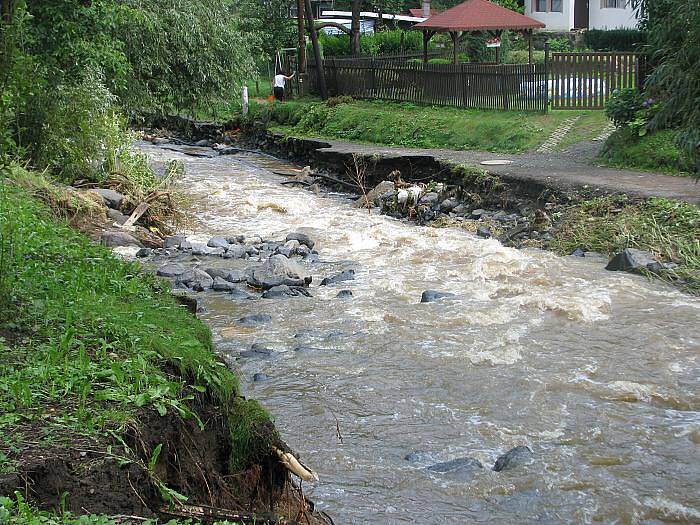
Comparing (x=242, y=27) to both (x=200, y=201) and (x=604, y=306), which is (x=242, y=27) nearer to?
(x=200, y=201)

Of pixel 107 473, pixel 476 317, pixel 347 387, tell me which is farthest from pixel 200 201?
pixel 107 473

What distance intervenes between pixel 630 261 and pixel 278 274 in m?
4.91

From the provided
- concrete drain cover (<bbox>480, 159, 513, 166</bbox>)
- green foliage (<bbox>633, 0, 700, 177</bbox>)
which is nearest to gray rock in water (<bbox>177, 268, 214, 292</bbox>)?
green foliage (<bbox>633, 0, 700, 177</bbox>)

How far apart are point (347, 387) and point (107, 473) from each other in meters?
4.59

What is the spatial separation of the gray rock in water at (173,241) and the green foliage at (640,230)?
6280mm

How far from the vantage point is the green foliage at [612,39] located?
106ft

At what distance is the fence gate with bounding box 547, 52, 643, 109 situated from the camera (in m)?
21.1

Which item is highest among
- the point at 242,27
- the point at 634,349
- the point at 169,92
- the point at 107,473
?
the point at 242,27

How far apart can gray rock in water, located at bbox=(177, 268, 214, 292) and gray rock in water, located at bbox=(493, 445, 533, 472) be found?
6386mm

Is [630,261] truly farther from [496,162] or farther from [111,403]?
[111,403]

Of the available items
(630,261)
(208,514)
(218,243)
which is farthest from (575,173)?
(208,514)

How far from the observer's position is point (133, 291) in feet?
26.7

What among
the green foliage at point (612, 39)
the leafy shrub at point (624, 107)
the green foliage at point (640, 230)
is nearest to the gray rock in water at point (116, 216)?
the green foliage at point (640, 230)

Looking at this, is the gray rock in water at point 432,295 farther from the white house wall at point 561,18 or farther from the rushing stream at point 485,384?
the white house wall at point 561,18
